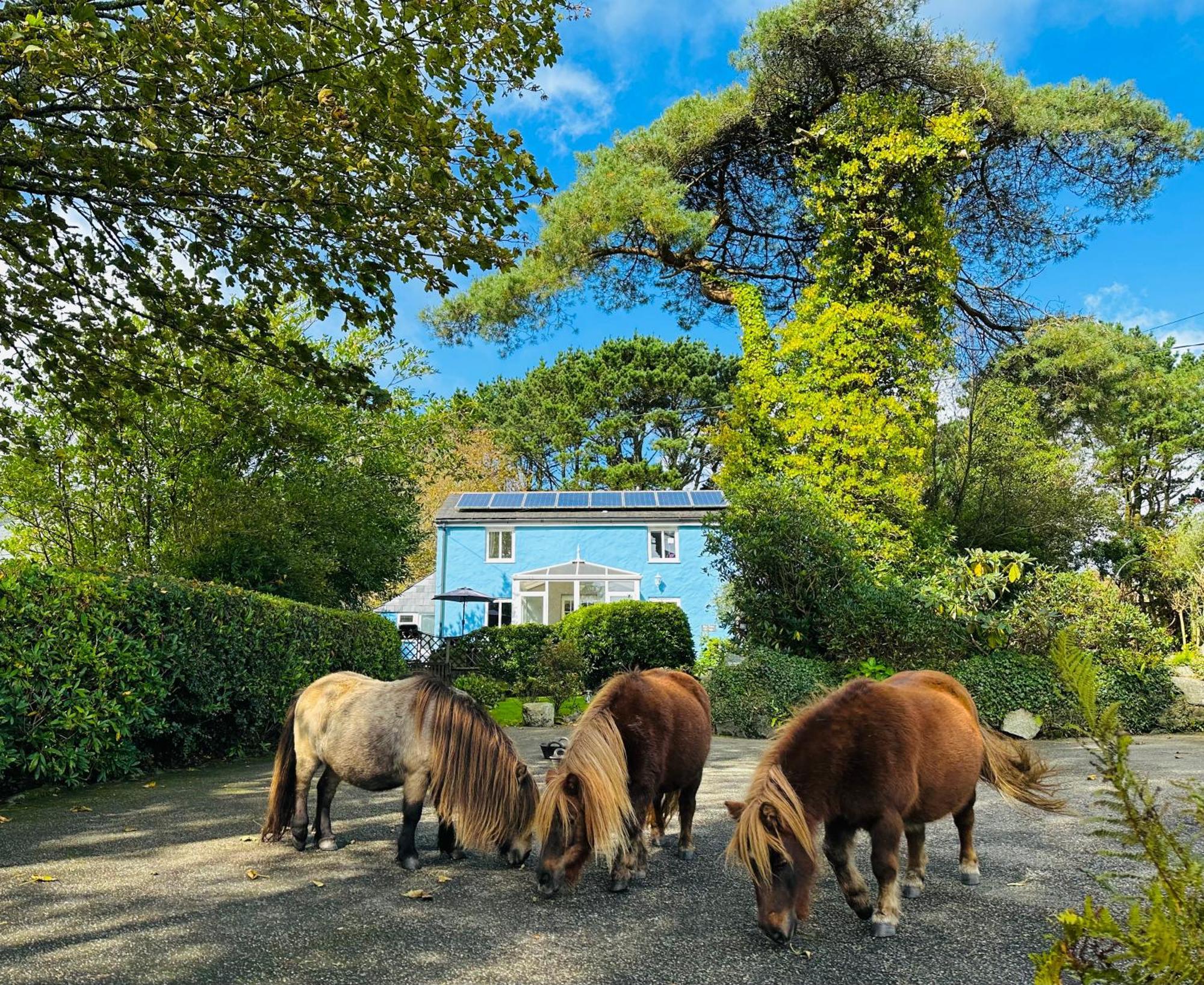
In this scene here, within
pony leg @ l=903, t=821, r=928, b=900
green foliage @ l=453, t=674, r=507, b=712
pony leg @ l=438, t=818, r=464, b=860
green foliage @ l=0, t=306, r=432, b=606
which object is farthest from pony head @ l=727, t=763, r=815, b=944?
green foliage @ l=453, t=674, r=507, b=712

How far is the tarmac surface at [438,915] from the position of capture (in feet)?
10.9

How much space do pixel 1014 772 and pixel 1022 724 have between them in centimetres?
841

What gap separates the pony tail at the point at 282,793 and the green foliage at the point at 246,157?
12.4 ft

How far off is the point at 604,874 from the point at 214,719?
251 inches

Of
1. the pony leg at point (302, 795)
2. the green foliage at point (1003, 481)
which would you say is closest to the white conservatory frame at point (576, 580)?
the green foliage at point (1003, 481)

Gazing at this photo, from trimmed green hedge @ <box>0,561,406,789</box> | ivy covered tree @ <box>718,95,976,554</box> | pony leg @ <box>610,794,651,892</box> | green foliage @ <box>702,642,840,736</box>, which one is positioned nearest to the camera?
pony leg @ <box>610,794,651,892</box>

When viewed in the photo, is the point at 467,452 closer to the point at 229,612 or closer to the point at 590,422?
the point at 590,422

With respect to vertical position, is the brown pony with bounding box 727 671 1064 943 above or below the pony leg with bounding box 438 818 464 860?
above

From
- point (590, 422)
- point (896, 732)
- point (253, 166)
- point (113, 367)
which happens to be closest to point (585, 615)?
point (113, 367)

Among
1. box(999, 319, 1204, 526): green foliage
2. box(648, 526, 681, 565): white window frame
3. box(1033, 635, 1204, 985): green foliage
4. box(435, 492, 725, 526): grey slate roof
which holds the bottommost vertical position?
box(1033, 635, 1204, 985): green foliage

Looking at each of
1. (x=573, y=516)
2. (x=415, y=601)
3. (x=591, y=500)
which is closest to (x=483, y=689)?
(x=573, y=516)

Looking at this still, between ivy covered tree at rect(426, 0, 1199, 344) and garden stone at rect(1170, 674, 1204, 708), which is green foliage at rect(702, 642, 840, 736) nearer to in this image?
garden stone at rect(1170, 674, 1204, 708)

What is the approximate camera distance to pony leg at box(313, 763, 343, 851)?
5254 mm

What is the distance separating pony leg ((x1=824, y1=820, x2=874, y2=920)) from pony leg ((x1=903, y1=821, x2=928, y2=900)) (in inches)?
22.0
